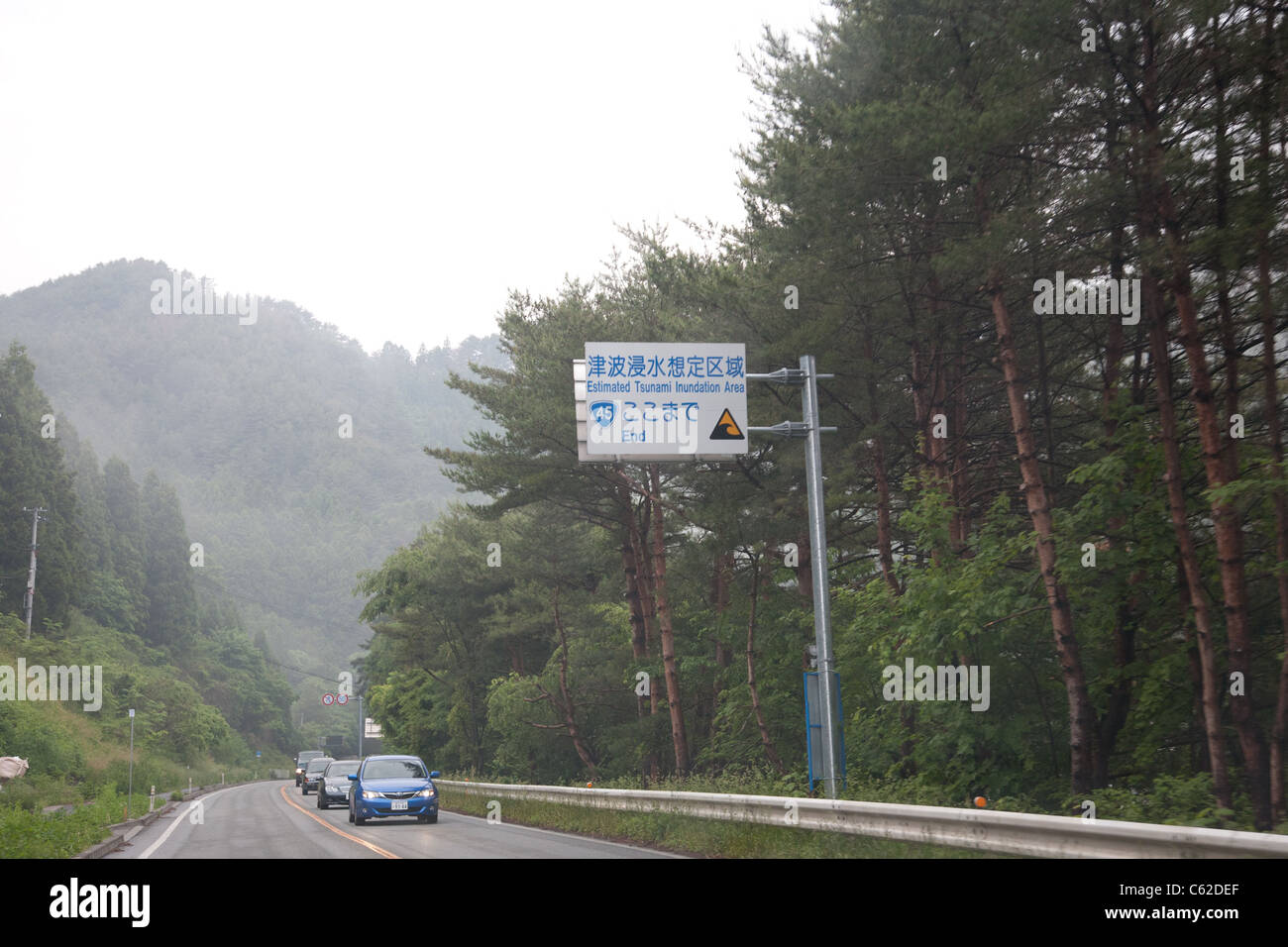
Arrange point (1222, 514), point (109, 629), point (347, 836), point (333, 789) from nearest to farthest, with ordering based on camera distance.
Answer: point (1222, 514), point (347, 836), point (333, 789), point (109, 629)

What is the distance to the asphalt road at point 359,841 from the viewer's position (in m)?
16.5

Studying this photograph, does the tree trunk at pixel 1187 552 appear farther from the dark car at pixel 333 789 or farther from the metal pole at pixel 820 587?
the dark car at pixel 333 789

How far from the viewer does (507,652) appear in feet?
180

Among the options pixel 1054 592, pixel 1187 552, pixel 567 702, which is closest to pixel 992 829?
pixel 1187 552

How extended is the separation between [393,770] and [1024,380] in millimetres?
16479

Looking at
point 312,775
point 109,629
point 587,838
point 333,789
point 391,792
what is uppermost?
point 109,629

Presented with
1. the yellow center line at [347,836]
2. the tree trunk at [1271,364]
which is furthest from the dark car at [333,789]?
the tree trunk at [1271,364]

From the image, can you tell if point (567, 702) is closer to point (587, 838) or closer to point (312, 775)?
point (312, 775)

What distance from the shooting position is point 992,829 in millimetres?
10141

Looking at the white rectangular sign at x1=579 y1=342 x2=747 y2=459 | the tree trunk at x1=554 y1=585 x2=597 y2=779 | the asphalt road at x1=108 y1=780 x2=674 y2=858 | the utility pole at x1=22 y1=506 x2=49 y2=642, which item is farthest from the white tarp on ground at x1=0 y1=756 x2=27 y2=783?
the utility pole at x1=22 y1=506 x2=49 y2=642

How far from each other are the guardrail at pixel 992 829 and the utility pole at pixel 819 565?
169 centimetres
